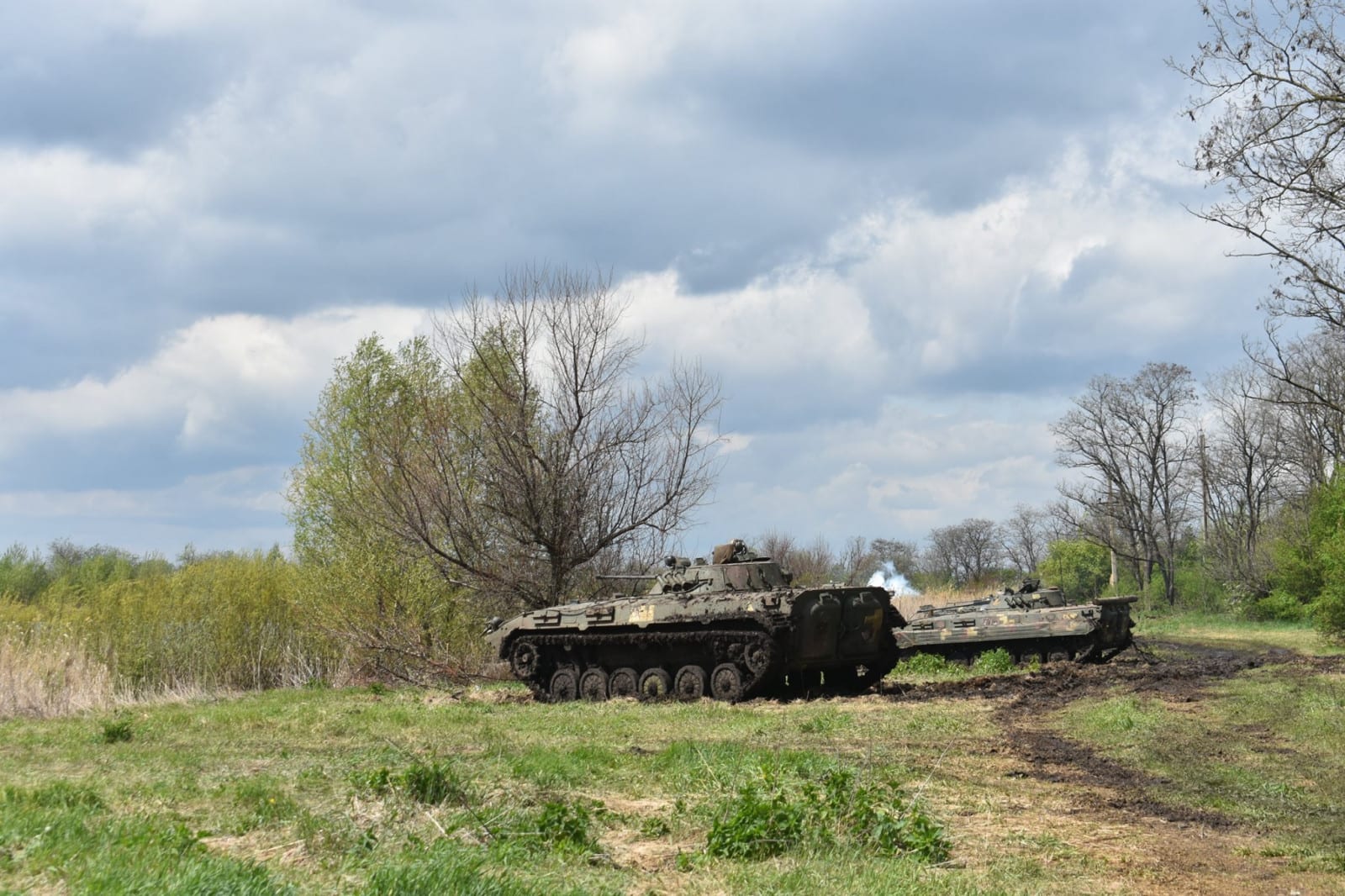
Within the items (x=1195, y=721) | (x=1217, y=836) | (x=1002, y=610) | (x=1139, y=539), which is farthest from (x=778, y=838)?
(x=1139, y=539)

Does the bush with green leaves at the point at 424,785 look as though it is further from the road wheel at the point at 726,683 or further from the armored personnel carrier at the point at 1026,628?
the armored personnel carrier at the point at 1026,628

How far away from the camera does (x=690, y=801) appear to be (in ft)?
26.2

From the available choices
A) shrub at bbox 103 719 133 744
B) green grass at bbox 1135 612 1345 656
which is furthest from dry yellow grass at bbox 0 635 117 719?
green grass at bbox 1135 612 1345 656

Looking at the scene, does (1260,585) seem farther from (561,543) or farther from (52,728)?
(52,728)

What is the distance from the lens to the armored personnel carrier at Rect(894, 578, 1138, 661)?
21812 mm

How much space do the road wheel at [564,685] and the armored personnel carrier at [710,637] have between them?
0.02 m

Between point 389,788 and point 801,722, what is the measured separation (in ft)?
23.7

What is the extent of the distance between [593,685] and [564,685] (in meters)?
0.59

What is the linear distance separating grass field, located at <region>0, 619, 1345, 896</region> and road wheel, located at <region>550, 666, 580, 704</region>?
145 inches

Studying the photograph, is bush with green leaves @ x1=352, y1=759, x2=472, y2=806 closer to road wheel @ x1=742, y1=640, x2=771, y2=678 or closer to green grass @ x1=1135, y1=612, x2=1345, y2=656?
road wheel @ x1=742, y1=640, x2=771, y2=678

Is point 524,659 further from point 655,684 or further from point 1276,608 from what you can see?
point 1276,608

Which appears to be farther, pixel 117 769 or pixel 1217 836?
pixel 117 769

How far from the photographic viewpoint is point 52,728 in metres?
13.9

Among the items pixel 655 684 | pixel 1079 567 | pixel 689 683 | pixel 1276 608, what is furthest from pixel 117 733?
pixel 1079 567
